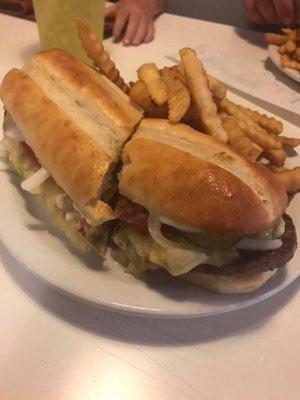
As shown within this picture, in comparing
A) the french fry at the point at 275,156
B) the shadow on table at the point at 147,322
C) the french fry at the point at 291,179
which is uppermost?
the french fry at the point at 291,179

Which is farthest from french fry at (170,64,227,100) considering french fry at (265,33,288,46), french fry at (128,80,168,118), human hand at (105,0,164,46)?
human hand at (105,0,164,46)

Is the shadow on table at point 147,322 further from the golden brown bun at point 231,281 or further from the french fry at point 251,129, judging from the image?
the french fry at point 251,129

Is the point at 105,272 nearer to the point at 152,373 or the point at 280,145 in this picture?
the point at 152,373

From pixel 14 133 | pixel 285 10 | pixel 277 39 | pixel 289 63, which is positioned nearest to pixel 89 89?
pixel 14 133

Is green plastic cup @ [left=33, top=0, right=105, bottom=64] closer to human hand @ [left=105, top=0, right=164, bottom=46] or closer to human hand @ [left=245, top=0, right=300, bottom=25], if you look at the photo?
human hand @ [left=105, top=0, right=164, bottom=46]

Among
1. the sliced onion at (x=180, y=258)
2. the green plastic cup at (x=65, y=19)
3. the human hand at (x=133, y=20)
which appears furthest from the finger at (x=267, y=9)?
the sliced onion at (x=180, y=258)

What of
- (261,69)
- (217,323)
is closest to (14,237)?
(217,323)

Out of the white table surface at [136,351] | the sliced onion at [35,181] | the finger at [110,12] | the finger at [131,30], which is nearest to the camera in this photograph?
the white table surface at [136,351]
